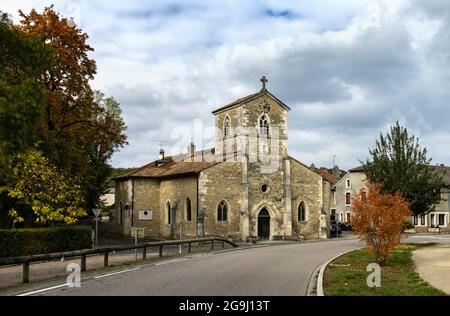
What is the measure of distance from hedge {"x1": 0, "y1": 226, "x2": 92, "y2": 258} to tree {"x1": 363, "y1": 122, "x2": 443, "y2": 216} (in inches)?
703

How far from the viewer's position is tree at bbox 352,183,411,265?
18.7 metres

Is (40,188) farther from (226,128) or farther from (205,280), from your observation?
(226,128)

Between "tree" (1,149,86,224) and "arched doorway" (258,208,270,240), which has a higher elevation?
"tree" (1,149,86,224)

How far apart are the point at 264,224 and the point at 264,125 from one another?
797cm

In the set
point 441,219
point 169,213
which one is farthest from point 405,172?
point 441,219

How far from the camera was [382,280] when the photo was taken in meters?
14.3

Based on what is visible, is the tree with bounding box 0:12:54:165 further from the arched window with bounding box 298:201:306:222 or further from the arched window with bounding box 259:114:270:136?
the arched window with bounding box 298:201:306:222

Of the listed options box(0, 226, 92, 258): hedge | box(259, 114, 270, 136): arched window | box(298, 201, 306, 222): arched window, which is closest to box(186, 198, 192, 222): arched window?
box(259, 114, 270, 136): arched window

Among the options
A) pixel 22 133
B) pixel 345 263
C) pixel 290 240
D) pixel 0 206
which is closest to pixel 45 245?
pixel 0 206

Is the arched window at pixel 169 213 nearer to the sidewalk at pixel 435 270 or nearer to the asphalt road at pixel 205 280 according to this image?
the asphalt road at pixel 205 280

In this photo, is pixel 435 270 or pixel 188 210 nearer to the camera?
pixel 435 270

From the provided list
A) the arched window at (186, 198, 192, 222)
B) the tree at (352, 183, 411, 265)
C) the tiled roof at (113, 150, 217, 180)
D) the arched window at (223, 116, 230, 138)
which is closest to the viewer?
the tree at (352, 183, 411, 265)

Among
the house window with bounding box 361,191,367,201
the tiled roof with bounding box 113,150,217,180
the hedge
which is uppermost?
the tiled roof with bounding box 113,150,217,180

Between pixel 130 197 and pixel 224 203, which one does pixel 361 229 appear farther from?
pixel 130 197
